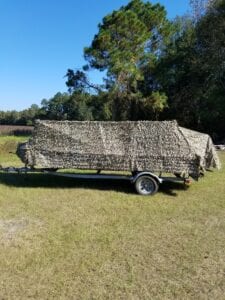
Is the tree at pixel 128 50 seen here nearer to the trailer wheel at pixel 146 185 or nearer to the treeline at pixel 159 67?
the treeline at pixel 159 67

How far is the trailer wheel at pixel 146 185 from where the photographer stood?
8719mm

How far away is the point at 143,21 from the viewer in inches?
1171

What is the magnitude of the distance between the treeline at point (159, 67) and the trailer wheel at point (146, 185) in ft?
60.0

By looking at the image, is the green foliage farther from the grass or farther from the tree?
the grass

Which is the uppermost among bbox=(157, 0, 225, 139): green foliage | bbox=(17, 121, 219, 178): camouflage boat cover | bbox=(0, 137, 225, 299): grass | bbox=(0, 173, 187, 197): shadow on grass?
bbox=(157, 0, 225, 139): green foliage

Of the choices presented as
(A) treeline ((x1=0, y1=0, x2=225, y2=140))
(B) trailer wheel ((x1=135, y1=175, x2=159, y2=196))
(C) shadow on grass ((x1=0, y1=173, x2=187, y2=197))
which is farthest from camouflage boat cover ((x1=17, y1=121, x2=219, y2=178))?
(A) treeline ((x1=0, y1=0, x2=225, y2=140))

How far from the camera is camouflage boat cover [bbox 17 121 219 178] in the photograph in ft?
28.6

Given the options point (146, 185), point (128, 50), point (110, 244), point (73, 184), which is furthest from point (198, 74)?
point (110, 244)

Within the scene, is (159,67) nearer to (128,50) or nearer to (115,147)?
(128,50)

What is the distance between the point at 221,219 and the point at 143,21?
25.7 meters

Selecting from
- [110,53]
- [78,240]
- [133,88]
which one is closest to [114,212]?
[78,240]

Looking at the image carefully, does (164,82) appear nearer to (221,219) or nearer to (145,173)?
(145,173)

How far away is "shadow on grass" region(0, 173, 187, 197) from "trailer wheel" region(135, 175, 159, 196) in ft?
0.91

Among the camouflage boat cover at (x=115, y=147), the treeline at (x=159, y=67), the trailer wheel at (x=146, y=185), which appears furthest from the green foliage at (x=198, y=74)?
the trailer wheel at (x=146, y=185)
